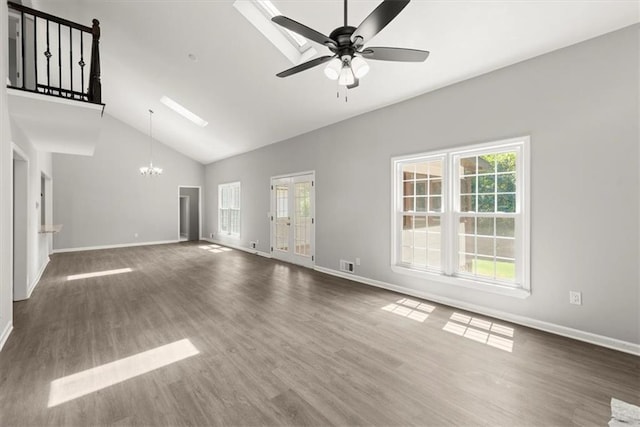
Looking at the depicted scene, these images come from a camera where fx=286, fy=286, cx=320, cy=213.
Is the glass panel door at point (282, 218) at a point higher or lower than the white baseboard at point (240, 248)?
higher

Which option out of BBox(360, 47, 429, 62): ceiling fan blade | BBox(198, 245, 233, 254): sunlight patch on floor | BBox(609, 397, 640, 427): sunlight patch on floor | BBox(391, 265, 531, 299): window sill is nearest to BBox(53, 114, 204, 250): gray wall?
BBox(198, 245, 233, 254): sunlight patch on floor

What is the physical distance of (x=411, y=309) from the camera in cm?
374

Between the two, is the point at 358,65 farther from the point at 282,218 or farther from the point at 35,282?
the point at 35,282

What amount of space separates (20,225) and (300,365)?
14.8 ft

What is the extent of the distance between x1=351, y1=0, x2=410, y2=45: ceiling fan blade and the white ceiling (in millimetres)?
1257

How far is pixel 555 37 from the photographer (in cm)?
283

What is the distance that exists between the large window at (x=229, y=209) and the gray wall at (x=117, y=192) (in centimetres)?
163

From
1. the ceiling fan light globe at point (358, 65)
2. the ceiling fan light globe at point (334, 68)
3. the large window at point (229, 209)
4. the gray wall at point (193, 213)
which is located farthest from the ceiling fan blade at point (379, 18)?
the gray wall at point (193, 213)

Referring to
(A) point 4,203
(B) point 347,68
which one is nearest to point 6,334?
(A) point 4,203

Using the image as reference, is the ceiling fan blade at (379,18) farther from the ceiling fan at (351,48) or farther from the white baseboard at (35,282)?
the white baseboard at (35,282)

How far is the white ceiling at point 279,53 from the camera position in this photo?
9.05ft

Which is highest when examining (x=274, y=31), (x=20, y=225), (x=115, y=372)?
(x=274, y=31)

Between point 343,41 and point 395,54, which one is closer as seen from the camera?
point 343,41

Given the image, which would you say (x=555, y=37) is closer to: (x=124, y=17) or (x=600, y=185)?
(x=600, y=185)
